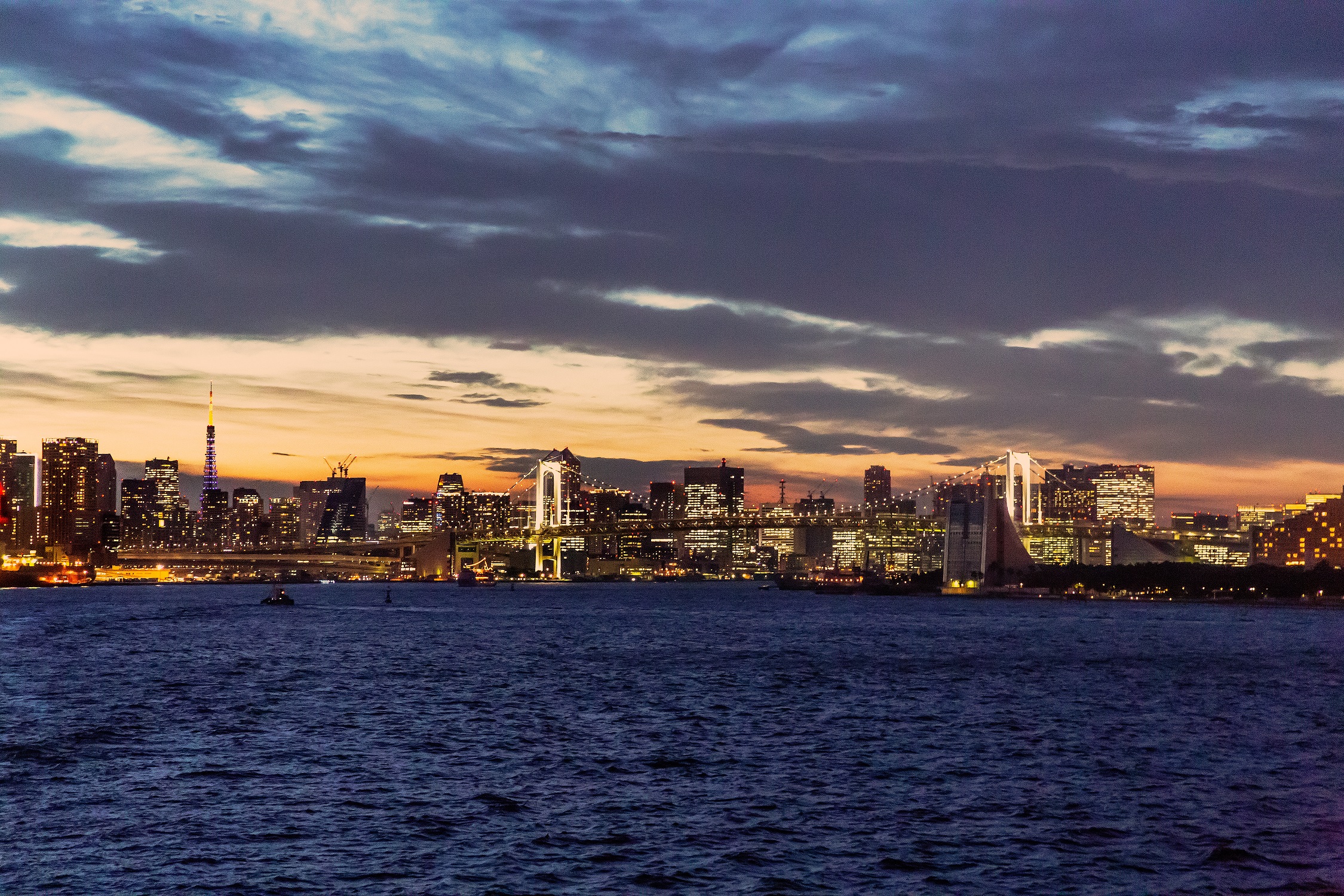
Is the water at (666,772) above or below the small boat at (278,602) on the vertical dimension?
above

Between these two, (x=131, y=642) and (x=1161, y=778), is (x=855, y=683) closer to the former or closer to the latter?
(x=1161, y=778)

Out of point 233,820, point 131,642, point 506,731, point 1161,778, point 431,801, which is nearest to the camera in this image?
Answer: point 233,820

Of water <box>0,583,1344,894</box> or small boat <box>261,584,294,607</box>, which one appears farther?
small boat <box>261,584,294,607</box>

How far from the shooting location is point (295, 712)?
38.4 m

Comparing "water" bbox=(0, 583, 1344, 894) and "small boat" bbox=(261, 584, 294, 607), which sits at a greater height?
"water" bbox=(0, 583, 1344, 894)

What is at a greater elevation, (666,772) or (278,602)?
(666,772)

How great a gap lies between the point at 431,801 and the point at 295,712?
1540 cm

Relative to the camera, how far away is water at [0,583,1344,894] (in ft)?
63.9

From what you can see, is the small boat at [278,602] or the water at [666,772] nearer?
the water at [666,772]

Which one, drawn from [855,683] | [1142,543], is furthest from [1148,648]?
[1142,543]

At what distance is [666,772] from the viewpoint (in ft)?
91.8

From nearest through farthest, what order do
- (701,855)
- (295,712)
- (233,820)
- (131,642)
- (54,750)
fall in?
(701,855)
(233,820)
(54,750)
(295,712)
(131,642)

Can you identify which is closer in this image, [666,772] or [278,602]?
[666,772]

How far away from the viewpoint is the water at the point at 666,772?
1947cm
